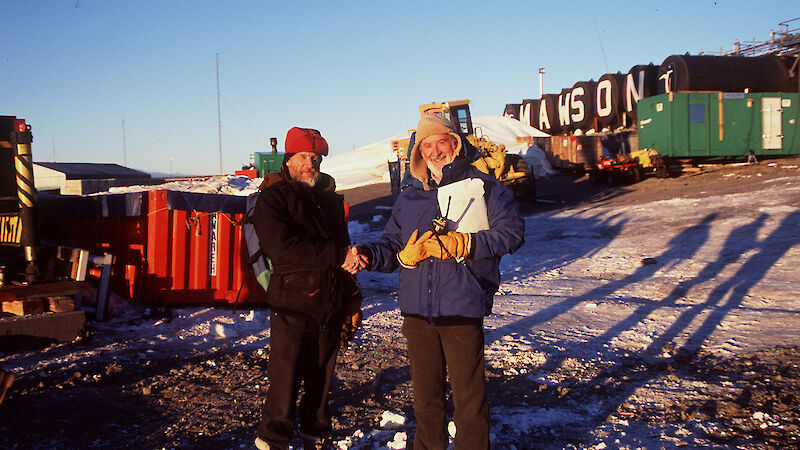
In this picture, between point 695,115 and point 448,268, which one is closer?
point 448,268

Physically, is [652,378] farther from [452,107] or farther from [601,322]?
[452,107]

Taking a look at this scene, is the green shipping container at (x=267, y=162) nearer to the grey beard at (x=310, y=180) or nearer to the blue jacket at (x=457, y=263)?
the grey beard at (x=310, y=180)

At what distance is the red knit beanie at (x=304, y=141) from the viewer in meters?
3.38

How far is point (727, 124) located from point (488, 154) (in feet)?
33.6

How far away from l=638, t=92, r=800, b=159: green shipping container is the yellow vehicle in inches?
230

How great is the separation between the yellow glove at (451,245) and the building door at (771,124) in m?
24.7

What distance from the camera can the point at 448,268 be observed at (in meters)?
2.99

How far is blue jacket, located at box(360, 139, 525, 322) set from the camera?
115 inches

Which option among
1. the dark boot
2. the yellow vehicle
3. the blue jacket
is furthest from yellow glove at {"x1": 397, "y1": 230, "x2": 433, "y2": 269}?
the yellow vehicle

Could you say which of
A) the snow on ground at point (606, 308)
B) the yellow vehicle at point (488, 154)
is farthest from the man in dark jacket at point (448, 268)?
the yellow vehicle at point (488, 154)

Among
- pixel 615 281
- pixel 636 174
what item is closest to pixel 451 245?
pixel 615 281

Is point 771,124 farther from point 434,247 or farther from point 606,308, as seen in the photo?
point 434,247

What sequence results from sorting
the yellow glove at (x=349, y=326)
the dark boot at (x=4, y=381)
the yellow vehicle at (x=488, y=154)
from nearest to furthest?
the dark boot at (x=4, y=381) → the yellow glove at (x=349, y=326) → the yellow vehicle at (x=488, y=154)

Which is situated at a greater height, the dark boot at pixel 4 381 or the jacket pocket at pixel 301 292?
the jacket pocket at pixel 301 292
